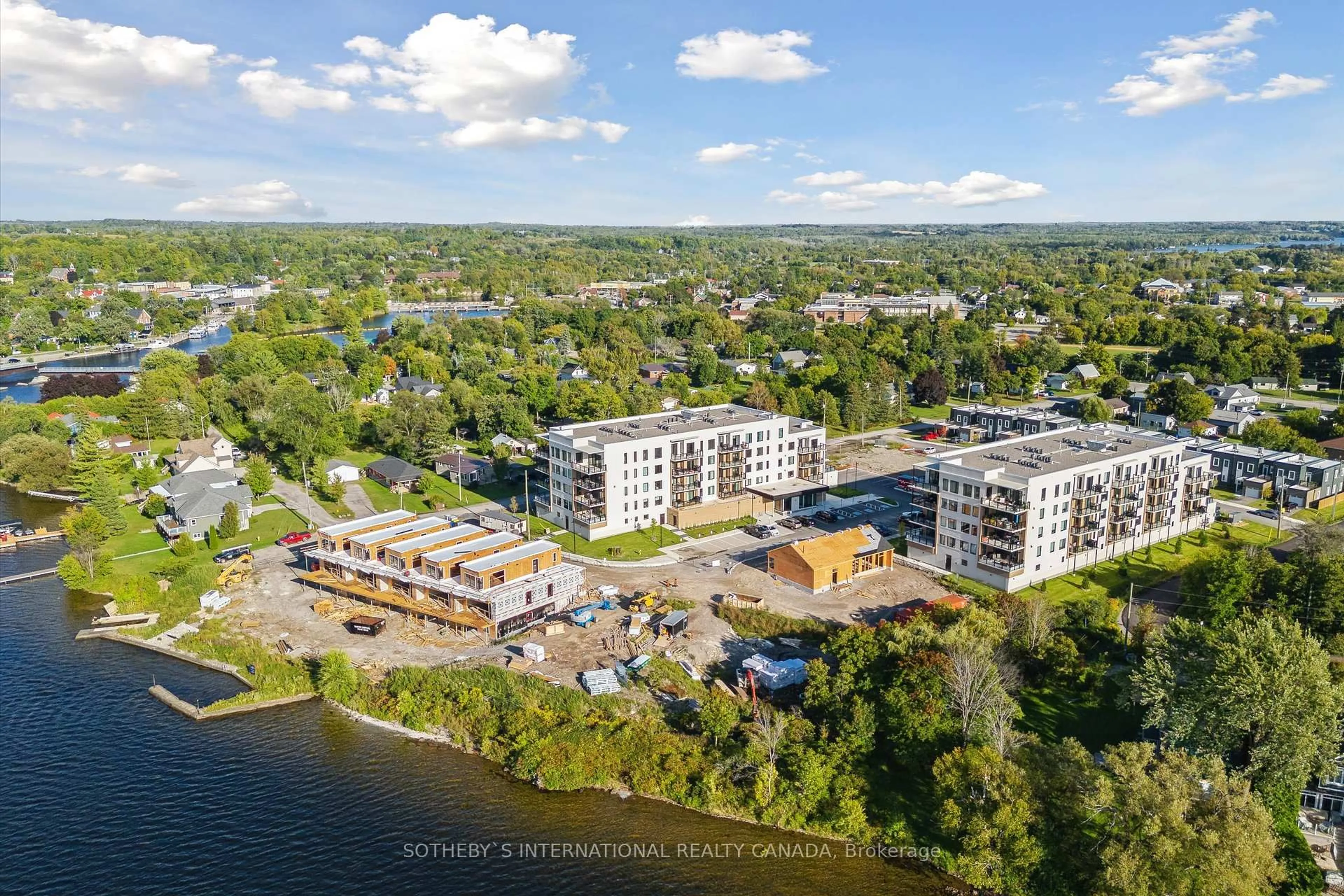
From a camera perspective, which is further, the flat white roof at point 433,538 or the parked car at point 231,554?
the parked car at point 231,554

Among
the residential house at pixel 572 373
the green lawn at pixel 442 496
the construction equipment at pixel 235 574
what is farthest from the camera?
the residential house at pixel 572 373

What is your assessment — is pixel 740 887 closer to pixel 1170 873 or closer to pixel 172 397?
pixel 1170 873

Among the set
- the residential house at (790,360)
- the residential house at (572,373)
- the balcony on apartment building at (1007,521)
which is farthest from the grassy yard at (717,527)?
the residential house at (790,360)

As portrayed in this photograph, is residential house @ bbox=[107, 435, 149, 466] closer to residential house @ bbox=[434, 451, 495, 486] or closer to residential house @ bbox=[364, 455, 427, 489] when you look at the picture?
residential house @ bbox=[364, 455, 427, 489]

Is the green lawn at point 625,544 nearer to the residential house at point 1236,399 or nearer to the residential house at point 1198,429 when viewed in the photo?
the residential house at point 1198,429

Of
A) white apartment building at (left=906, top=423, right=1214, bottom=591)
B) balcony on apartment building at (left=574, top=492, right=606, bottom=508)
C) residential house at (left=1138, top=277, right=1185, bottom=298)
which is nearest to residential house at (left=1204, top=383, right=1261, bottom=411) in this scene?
white apartment building at (left=906, top=423, right=1214, bottom=591)

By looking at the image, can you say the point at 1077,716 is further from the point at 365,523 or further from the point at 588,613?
the point at 365,523

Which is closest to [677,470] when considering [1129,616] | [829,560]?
[829,560]
